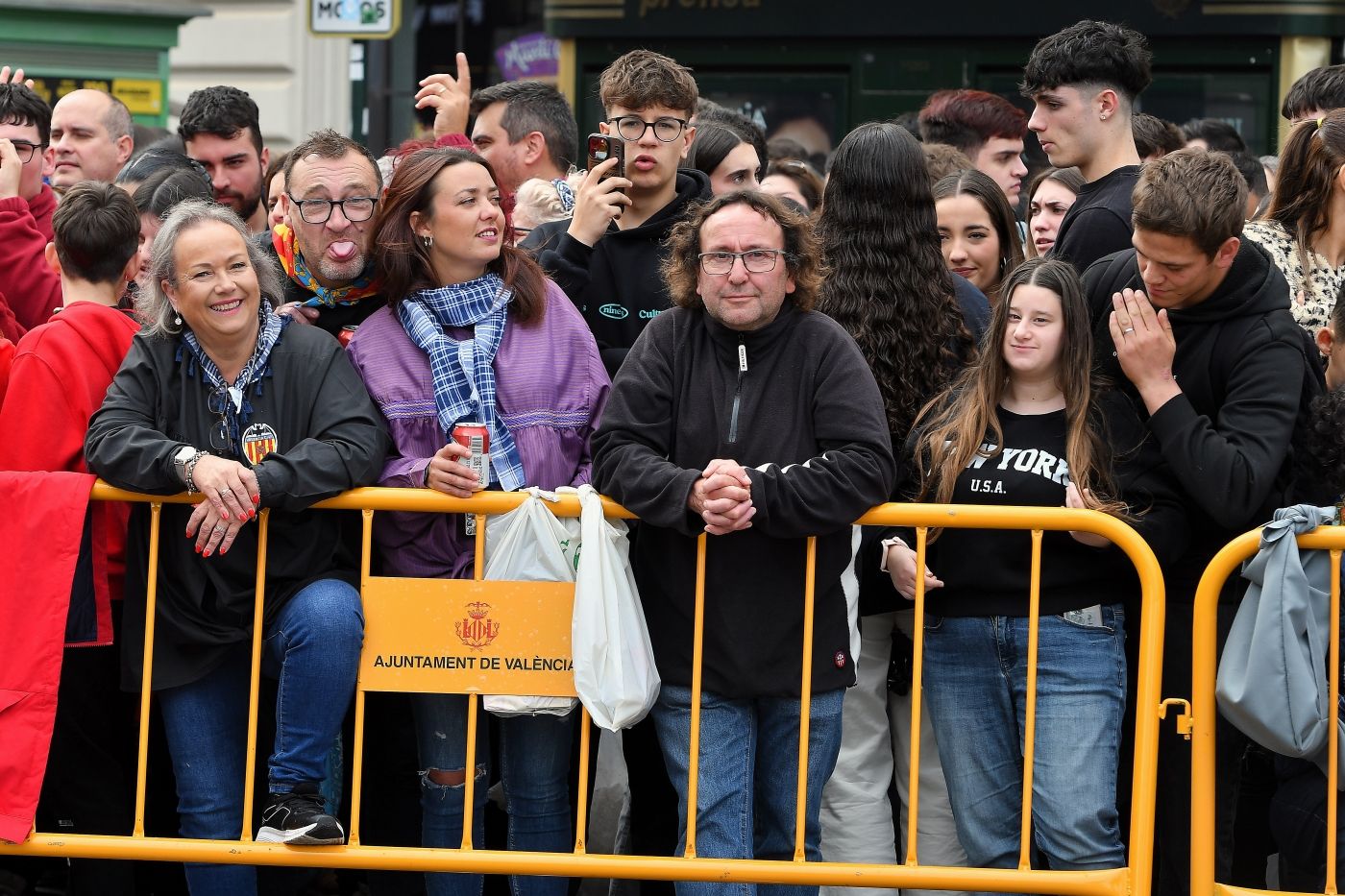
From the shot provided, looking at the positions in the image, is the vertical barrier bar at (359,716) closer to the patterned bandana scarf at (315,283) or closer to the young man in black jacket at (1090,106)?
the patterned bandana scarf at (315,283)

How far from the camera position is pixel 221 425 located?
4551 millimetres

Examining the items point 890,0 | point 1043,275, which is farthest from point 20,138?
point 890,0

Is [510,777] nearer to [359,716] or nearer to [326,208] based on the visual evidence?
[359,716]

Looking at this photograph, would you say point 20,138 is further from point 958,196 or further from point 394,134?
point 394,134

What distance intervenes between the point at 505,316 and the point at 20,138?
275 centimetres

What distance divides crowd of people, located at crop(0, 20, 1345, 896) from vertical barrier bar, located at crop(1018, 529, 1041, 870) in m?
0.05

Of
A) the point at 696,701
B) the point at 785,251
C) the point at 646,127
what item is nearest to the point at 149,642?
the point at 696,701

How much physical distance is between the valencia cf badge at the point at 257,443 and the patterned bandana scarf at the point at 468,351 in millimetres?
447

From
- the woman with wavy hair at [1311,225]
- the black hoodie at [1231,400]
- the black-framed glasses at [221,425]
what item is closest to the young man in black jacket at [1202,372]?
the black hoodie at [1231,400]

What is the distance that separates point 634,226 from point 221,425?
146 centimetres

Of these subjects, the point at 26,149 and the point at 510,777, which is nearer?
the point at 510,777

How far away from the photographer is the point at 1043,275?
4629mm

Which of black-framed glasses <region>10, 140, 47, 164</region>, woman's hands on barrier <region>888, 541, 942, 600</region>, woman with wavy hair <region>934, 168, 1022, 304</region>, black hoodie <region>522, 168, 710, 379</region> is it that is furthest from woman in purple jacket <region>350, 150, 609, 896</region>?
black-framed glasses <region>10, 140, 47, 164</region>

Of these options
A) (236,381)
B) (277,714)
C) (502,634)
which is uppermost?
(236,381)
